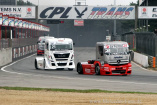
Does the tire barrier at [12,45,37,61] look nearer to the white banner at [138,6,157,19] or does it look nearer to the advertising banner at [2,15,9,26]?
the advertising banner at [2,15,9,26]

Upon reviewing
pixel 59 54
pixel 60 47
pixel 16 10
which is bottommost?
pixel 59 54

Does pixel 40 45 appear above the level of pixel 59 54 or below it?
above

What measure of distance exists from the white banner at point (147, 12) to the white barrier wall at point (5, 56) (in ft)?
137

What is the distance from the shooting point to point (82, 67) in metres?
32.1

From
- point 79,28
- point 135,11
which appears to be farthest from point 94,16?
point 79,28

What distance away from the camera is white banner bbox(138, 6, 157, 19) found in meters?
83.7

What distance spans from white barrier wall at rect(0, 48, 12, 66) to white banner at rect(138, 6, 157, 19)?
41.8 meters

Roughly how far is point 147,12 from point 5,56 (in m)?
45.1

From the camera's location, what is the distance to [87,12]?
277 ft

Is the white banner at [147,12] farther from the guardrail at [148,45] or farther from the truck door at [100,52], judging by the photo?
the truck door at [100,52]

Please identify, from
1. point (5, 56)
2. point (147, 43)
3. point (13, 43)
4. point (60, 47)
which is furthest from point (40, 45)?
point (60, 47)

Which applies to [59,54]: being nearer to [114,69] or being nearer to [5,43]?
[114,69]

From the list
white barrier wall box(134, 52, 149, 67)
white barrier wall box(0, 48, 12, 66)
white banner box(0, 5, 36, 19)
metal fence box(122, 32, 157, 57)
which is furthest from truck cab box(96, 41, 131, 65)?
white banner box(0, 5, 36, 19)

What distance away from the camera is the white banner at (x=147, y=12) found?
83688 millimetres
